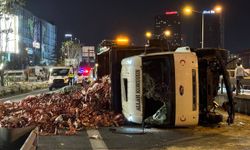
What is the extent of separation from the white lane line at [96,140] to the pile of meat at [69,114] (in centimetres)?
50

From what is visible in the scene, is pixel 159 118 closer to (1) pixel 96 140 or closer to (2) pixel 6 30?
(1) pixel 96 140

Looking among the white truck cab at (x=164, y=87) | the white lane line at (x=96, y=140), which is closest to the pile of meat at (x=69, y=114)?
the white lane line at (x=96, y=140)

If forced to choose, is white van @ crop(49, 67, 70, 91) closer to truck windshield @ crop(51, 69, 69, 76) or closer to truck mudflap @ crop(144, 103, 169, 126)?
truck windshield @ crop(51, 69, 69, 76)

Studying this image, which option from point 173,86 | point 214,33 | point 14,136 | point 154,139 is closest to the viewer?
point 14,136

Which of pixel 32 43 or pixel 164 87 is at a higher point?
pixel 32 43

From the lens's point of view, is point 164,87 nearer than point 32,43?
Yes

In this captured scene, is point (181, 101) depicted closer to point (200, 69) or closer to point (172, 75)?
point (172, 75)

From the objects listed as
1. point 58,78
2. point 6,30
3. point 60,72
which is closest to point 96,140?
point 58,78

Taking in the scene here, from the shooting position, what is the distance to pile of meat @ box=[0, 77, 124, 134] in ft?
46.3

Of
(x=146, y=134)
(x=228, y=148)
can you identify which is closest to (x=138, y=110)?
(x=146, y=134)

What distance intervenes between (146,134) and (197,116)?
1.53 m

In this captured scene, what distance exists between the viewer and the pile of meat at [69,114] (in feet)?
46.3

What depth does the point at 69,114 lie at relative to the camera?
1528cm

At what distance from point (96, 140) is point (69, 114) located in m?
3.34
